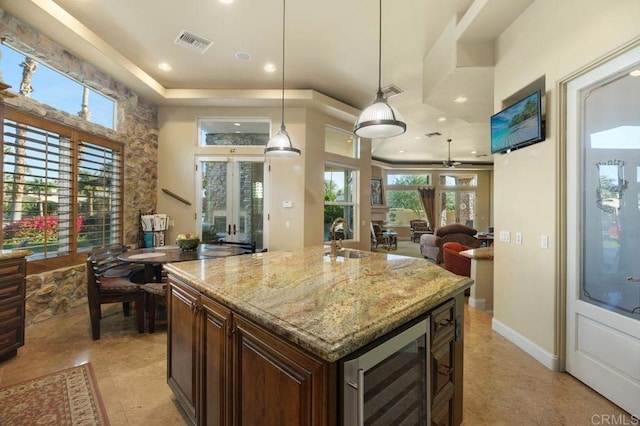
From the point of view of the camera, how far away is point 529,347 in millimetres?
2604

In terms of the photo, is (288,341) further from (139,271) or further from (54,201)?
(54,201)

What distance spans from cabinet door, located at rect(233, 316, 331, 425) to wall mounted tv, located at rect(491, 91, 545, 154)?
9.06 ft

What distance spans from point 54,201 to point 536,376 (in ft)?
17.6

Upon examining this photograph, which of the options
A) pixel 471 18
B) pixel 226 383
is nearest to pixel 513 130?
pixel 471 18

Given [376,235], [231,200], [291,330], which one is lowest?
[376,235]

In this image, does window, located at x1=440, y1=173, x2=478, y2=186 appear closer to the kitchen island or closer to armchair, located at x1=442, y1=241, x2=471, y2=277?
armchair, located at x1=442, y1=241, x2=471, y2=277

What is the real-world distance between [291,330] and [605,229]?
2468mm

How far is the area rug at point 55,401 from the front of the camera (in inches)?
70.4

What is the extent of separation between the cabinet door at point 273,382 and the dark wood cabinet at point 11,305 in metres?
2.54

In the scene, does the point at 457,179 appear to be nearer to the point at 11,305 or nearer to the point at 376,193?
the point at 376,193

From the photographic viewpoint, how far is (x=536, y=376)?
2.28 meters

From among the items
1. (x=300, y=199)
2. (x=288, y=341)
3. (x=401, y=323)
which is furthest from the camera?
(x=300, y=199)

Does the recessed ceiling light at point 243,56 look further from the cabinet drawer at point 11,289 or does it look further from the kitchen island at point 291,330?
the cabinet drawer at point 11,289

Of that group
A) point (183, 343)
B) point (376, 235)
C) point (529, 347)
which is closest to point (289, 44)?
point (183, 343)
